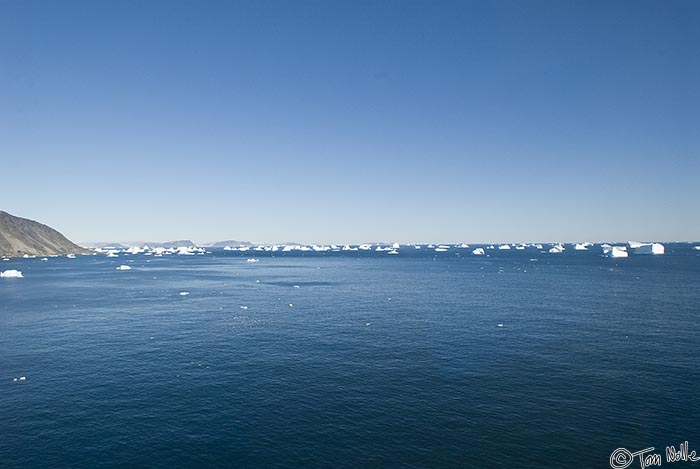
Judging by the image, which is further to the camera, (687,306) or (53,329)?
(687,306)

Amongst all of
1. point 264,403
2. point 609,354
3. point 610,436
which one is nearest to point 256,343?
point 264,403

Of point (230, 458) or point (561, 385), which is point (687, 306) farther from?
point (230, 458)

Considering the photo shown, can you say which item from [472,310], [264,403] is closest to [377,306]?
[472,310]

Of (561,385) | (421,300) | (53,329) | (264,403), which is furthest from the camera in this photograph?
(421,300)

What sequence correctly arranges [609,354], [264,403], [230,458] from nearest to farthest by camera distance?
[230,458] → [264,403] → [609,354]

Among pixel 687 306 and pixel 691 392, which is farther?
pixel 687 306

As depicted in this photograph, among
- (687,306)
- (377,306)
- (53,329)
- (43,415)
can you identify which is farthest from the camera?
(377,306)

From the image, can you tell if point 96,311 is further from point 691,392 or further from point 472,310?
point 691,392
